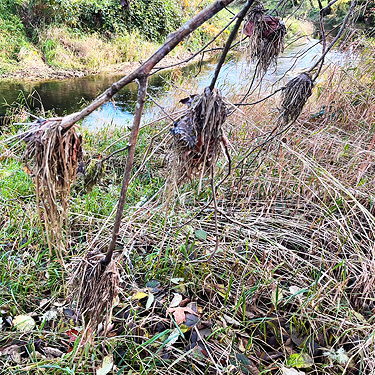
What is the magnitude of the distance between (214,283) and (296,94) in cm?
110

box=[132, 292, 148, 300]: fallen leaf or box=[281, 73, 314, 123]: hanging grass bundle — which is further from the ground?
box=[281, 73, 314, 123]: hanging grass bundle

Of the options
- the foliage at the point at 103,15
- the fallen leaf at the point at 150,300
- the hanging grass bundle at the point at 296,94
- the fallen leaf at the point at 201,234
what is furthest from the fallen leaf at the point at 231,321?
the foliage at the point at 103,15

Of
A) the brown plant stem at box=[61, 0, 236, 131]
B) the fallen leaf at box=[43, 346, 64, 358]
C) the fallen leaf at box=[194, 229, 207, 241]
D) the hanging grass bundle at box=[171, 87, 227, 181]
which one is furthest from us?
the fallen leaf at box=[194, 229, 207, 241]

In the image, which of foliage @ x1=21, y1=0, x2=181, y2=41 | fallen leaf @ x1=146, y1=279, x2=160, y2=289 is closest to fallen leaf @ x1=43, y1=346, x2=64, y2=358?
fallen leaf @ x1=146, y1=279, x2=160, y2=289

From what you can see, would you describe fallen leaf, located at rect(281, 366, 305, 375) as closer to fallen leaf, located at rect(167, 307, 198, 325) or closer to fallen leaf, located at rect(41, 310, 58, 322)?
fallen leaf, located at rect(167, 307, 198, 325)

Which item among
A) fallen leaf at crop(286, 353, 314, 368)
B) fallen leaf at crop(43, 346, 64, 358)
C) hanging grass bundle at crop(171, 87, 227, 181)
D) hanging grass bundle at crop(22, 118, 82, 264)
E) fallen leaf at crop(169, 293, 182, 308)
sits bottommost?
fallen leaf at crop(43, 346, 64, 358)

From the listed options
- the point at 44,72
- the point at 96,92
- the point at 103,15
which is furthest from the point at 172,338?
the point at 103,15

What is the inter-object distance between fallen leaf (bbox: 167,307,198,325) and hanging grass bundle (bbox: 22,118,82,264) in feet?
2.72

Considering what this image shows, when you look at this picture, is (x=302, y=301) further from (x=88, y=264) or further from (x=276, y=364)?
(x=88, y=264)

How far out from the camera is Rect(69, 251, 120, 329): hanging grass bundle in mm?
950

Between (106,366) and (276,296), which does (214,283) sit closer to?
(276,296)

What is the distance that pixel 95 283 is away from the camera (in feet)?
3.14

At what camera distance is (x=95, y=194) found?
2.37 meters

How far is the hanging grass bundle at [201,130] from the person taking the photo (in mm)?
746
